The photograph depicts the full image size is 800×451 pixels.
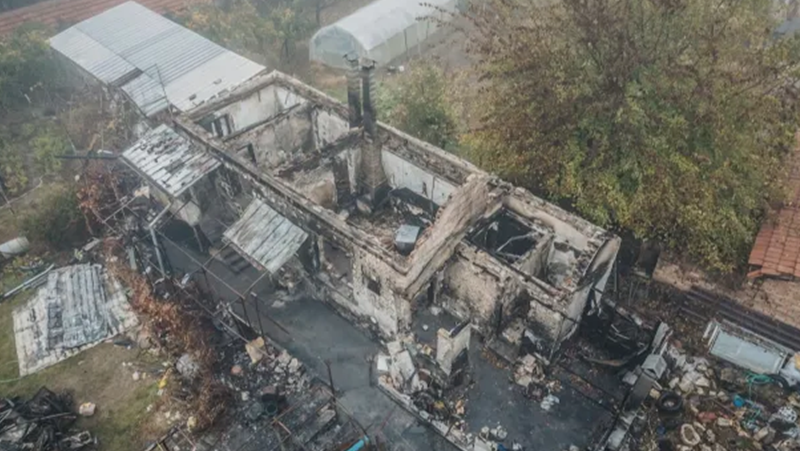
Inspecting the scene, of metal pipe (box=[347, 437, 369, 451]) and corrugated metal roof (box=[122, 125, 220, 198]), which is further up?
corrugated metal roof (box=[122, 125, 220, 198])

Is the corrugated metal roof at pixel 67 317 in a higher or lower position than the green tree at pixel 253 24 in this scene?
lower

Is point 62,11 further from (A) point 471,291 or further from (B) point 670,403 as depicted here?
(B) point 670,403

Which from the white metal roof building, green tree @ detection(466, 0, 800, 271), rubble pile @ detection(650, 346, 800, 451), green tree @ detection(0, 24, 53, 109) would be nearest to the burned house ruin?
green tree @ detection(466, 0, 800, 271)

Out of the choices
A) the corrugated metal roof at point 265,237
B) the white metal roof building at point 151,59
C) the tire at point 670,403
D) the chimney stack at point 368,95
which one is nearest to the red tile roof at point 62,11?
the white metal roof building at point 151,59

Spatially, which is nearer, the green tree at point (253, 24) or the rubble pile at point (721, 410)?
the rubble pile at point (721, 410)

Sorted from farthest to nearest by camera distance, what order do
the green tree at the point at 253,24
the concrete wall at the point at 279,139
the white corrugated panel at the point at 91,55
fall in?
the green tree at the point at 253,24 < the white corrugated panel at the point at 91,55 < the concrete wall at the point at 279,139

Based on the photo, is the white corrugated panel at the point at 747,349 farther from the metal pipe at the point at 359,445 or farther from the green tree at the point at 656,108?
the metal pipe at the point at 359,445

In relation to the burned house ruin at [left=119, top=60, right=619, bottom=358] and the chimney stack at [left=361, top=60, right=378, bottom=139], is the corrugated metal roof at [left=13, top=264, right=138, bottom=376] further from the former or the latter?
the chimney stack at [left=361, top=60, right=378, bottom=139]
